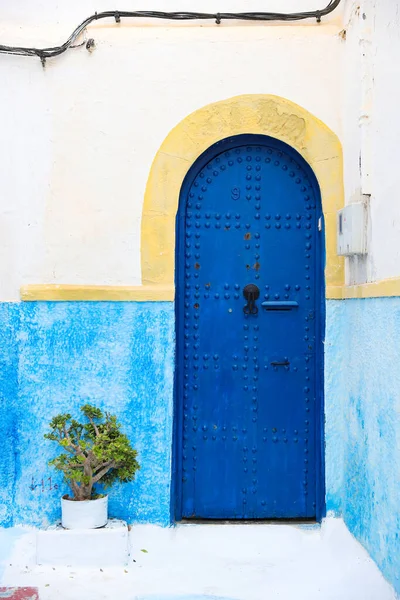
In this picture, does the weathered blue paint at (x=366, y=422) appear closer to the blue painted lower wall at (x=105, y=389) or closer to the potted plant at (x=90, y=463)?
the blue painted lower wall at (x=105, y=389)

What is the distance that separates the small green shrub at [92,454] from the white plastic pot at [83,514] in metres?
0.09

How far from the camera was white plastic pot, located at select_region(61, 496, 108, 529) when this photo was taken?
14.4 feet

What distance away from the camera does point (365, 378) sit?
4375mm

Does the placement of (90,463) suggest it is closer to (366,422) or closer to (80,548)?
(80,548)

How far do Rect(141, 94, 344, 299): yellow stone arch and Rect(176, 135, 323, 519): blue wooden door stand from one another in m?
0.11

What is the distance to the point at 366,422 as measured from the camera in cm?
435

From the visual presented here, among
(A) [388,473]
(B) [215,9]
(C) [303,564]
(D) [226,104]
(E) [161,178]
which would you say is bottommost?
(C) [303,564]

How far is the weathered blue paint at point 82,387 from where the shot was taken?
4738 millimetres

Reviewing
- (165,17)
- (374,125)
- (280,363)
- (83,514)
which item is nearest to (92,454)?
(83,514)

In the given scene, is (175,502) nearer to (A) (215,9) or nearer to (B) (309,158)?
(B) (309,158)

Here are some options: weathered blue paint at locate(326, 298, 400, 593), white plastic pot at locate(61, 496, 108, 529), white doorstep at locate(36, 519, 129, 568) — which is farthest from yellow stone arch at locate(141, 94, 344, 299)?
white doorstep at locate(36, 519, 129, 568)

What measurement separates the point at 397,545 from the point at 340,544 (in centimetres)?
83

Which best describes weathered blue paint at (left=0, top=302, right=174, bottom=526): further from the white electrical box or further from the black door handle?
the white electrical box

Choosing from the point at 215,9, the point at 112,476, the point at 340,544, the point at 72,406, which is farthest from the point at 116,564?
the point at 215,9
